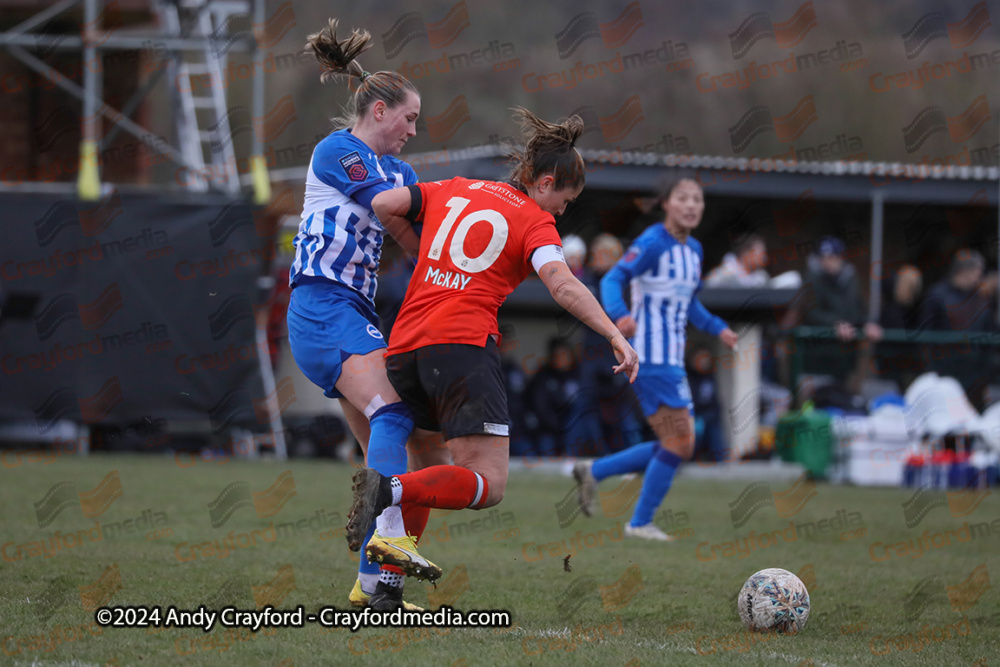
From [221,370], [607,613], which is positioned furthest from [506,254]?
[221,370]

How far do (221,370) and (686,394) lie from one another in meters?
6.53

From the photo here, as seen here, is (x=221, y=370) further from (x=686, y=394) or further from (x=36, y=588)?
(x=36, y=588)

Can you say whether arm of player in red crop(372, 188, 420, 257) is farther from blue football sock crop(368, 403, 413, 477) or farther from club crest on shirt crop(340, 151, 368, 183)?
blue football sock crop(368, 403, 413, 477)

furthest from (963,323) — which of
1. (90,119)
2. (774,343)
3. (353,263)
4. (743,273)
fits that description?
(90,119)

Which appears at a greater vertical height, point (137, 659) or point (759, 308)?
point (759, 308)

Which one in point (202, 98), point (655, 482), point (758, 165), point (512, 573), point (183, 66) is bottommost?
point (512, 573)

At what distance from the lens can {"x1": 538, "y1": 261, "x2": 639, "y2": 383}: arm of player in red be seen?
3855mm

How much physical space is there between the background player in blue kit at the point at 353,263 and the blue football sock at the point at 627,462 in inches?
128

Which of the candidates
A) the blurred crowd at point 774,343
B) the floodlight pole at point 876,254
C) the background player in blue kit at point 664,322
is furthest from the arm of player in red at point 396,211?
the floodlight pole at point 876,254

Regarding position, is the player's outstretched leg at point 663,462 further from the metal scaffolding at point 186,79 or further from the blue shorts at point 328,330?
the metal scaffolding at point 186,79

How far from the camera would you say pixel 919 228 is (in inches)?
642

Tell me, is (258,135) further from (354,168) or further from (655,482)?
(354,168)

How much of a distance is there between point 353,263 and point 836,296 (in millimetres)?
9286

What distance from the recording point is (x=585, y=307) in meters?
3.92
